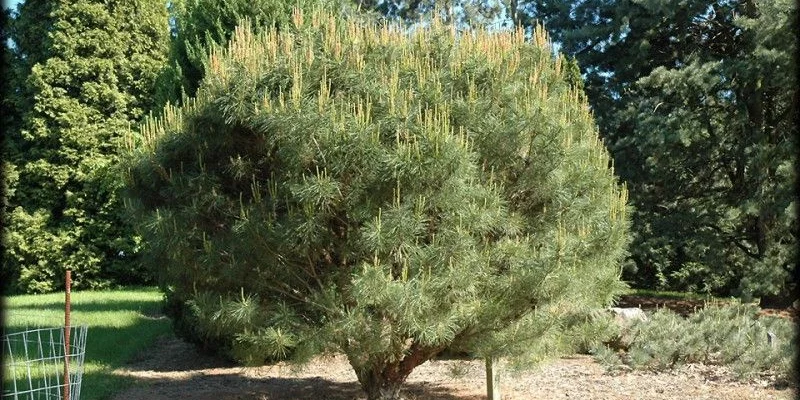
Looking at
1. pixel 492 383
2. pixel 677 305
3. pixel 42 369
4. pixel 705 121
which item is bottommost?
pixel 492 383

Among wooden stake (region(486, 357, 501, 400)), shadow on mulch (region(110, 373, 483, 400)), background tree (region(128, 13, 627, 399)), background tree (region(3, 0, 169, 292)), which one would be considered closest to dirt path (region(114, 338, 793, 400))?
shadow on mulch (region(110, 373, 483, 400))

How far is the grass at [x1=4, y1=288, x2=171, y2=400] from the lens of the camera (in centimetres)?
761

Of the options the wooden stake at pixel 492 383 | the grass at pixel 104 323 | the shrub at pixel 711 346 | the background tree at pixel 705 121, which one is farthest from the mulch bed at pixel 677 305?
Result: the grass at pixel 104 323

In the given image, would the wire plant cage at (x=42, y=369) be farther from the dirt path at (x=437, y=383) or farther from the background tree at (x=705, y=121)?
the background tree at (x=705, y=121)

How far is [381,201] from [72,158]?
1367 cm

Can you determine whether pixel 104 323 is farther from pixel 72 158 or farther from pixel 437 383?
pixel 72 158

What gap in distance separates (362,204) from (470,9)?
81.5 feet

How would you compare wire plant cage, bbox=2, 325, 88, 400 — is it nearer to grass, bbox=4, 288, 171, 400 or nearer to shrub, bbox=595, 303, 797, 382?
grass, bbox=4, 288, 171, 400

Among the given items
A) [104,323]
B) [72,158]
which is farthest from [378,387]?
[72,158]

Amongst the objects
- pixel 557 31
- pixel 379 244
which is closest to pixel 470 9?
pixel 557 31

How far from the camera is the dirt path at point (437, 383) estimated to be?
6.95 meters

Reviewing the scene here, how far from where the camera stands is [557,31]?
1556 cm

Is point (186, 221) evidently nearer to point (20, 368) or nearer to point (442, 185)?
point (442, 185)

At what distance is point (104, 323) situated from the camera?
10.9 m
